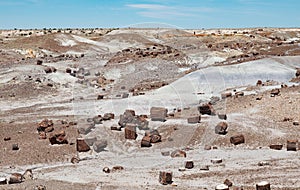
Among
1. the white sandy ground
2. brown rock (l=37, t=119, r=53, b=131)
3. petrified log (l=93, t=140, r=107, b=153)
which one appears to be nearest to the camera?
the white sandy ground

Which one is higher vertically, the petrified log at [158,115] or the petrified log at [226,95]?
the petrified log at [226,95]

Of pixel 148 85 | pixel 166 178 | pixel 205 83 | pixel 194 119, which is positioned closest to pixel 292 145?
pixel 194 119

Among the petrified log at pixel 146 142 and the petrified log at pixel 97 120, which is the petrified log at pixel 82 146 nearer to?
the petrified log at pixel 146 142

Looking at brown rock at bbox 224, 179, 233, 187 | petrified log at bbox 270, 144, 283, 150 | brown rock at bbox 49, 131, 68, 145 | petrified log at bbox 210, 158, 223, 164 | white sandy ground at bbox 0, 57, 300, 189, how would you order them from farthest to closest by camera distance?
brown rock at bbox 49, 131, 68, 145 → petrified log at bbox 270, 144, 283, 150 → petrified log at bbox 210, 158, 223, 164 → white sandy ground at bbox 0, 57, 300, 189 → brown rock at bbox 224, 179, 233, 187

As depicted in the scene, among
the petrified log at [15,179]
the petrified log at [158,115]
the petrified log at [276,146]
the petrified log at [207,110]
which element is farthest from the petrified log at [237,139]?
the petrified log at [15,179]

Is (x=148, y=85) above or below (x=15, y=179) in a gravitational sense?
above

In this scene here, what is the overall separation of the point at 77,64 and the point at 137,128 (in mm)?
20120

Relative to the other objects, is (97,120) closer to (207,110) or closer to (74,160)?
(74,160)

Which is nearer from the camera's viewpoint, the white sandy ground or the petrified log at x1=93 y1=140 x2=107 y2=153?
the white sandy ground

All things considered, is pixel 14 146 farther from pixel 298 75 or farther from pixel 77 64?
pixel 77 64

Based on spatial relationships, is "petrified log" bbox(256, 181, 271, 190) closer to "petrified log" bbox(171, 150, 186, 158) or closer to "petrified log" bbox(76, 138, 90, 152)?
"petrified log" bbox(171, 150, 186, 158)

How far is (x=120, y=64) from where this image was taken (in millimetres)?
30750

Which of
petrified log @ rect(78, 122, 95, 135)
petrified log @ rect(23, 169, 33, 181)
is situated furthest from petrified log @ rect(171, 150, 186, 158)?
petrified log @ rect(23, 169, 33, 181)

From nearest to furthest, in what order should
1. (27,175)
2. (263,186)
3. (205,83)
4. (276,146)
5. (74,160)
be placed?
(263,186)
(27,175)
(74,160)
(276,146)
(205,83)
